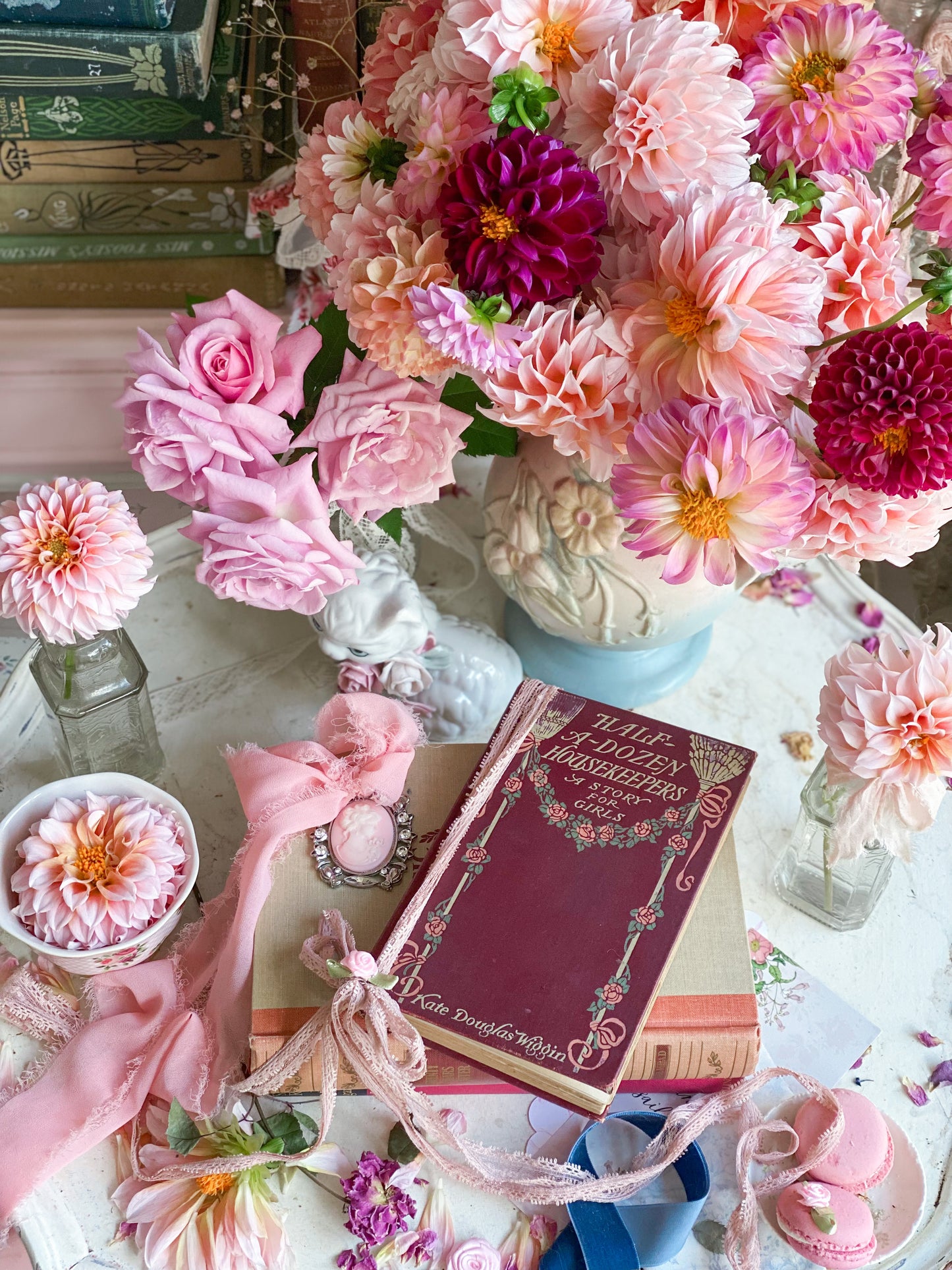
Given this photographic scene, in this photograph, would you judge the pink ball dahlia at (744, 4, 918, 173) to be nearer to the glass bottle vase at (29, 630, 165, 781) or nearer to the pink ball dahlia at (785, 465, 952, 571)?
the pink ball dahlia at (785, 465, 952, 571)

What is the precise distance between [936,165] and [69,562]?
0.50m

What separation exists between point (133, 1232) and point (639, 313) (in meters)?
0.58

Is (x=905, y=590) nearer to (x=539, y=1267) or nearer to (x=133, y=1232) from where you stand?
(x=539, y=1267)

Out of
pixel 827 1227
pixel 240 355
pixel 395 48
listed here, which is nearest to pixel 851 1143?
pixel 827 1227

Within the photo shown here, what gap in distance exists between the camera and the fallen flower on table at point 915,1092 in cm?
72

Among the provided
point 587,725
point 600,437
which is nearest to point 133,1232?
point 587,725

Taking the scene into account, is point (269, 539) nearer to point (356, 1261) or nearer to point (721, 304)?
point (721, 304)

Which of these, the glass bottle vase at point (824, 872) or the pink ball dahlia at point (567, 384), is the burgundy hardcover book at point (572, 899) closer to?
the glass bottle vase at point (824, 872)

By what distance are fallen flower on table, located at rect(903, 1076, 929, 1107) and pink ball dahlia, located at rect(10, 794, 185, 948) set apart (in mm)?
476

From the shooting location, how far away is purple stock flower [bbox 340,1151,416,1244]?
2.15ft

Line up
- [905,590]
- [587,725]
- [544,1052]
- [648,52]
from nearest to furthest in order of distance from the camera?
1. [648,52]
2. [544,1052]
3. [587,725]
4. [905,590]

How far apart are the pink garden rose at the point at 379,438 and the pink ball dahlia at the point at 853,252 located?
210mm

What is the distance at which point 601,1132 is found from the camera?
693 mm

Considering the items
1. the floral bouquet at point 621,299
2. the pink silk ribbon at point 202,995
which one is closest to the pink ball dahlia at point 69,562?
the floral bouquet at point 621,299
